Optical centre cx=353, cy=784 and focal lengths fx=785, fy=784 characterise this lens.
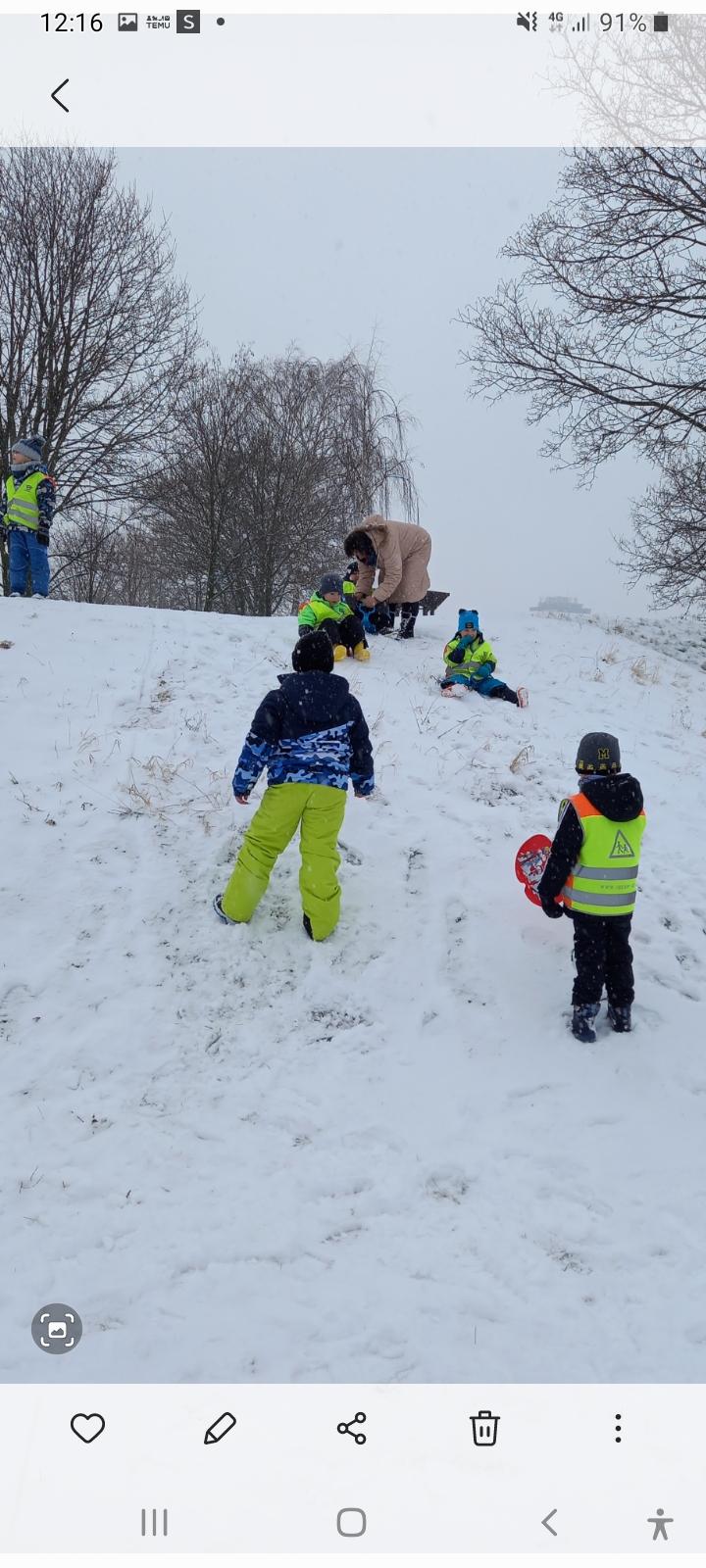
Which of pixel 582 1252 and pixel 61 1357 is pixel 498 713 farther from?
pixel 61 1357

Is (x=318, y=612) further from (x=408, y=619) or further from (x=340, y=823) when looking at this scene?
(x=340, y=823)

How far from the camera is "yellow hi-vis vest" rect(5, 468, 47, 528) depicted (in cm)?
923

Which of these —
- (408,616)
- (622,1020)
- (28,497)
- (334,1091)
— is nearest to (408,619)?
(408,616)

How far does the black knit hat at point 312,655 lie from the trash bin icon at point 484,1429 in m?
3.61

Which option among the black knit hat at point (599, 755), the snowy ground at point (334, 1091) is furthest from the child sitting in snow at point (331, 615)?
the black knit hat at point (599, 755)

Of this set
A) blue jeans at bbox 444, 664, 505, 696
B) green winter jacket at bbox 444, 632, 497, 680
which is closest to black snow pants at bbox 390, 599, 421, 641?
green winter jacket at bbox 444, 632, 497, 680

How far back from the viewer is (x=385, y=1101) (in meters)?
3.90

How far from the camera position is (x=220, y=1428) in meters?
2.04

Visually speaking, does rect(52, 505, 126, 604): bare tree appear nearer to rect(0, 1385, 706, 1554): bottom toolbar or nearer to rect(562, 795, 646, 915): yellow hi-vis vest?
rect(562, 795, 646, 915): yellow hi-vis vest

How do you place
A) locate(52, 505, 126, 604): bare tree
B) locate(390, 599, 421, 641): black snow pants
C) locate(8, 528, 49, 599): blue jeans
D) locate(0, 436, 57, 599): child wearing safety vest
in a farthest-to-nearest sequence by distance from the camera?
locate(52, 505, 126, 604): bare tree
locate(390, 599, 421, 641): black snow pants
locate(8, 528, 49, 599): blue jeans
locate(0, 436, 57, 599): child wearing safety vest

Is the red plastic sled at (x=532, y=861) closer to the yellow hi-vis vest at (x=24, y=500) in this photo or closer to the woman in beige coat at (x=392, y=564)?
the woman in beige coat at (x=392, y=564)

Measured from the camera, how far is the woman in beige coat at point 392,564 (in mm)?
10148

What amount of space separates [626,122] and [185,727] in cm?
1034

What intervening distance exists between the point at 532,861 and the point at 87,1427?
12.2 ft
